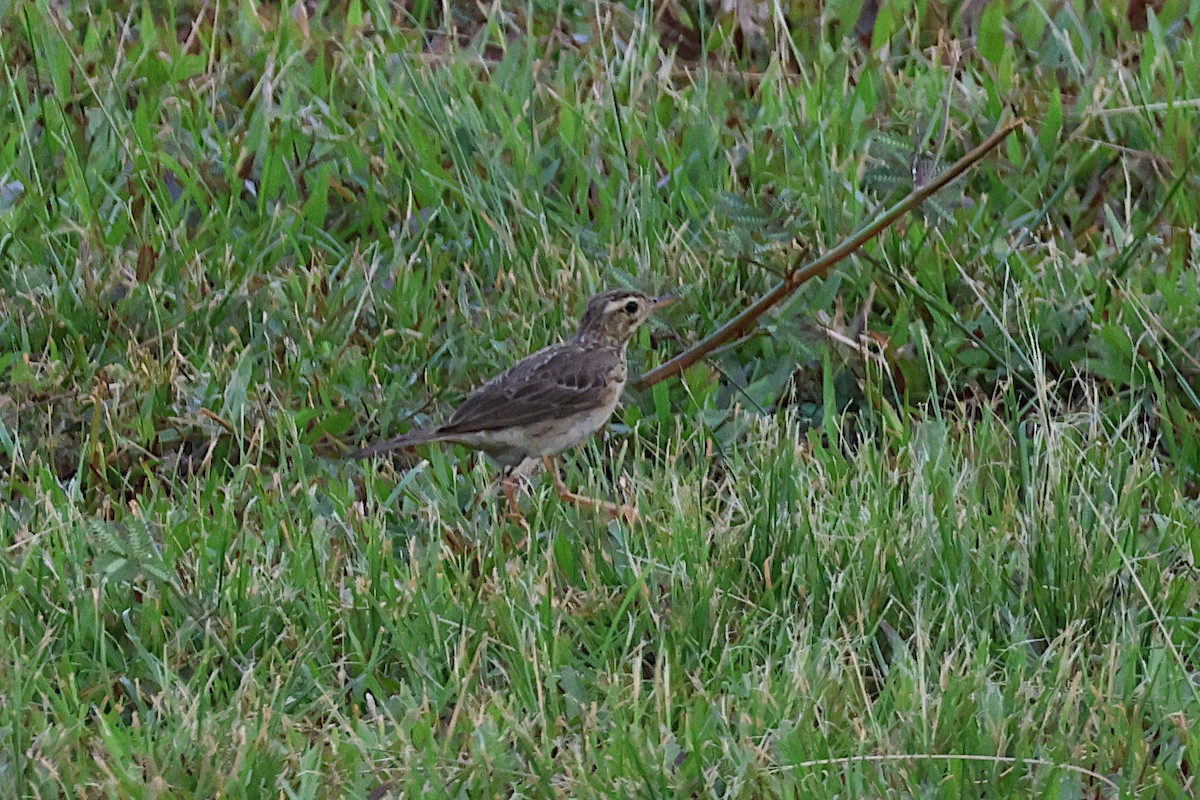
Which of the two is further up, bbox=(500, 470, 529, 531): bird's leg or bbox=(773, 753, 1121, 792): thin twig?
bbox=(773, 753, 1121, 792): thin twig

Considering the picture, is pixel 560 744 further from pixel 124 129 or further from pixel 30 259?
pixel 124 129

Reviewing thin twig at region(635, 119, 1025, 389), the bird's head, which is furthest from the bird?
thin twig at region(635, 119, 1025, 389)

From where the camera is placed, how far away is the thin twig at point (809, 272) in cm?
524

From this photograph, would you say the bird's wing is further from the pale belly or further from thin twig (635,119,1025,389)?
thin twig (635,119,1025,389)

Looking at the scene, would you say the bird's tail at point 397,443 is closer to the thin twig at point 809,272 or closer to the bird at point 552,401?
the bird at point 552,401

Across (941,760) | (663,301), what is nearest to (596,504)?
(663,301)

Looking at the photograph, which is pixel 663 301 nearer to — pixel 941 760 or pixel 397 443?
pixel 397 443

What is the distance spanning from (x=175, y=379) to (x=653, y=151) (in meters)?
1.97

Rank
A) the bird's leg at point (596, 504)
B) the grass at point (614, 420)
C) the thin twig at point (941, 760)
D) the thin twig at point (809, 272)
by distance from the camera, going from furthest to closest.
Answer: the thin twig at point (809, 272), the bird's leg at point (596, 504), the grass at point (614, 420), the thin twig at point (941, 760)

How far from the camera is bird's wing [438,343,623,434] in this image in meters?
5.37

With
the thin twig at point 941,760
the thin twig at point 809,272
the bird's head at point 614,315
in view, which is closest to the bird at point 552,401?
the bird's head at point 614,315

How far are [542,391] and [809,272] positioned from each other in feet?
2.73

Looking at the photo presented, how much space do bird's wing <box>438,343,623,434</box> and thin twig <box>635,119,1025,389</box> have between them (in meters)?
0.18

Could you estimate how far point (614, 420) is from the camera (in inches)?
232
